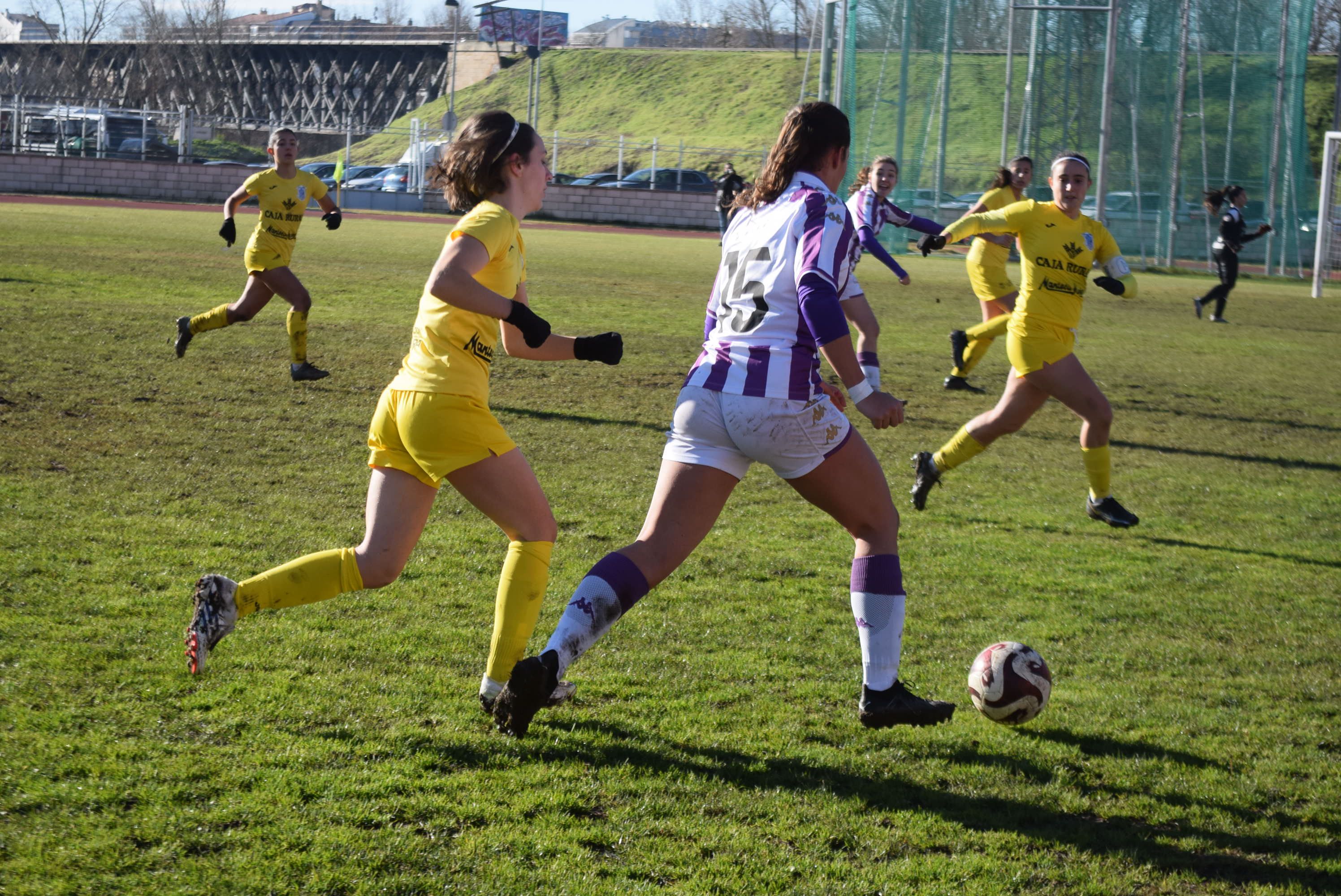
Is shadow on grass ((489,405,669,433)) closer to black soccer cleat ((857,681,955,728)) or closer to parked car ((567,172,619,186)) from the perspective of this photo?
black soccer cleat ((857,681,955,728))

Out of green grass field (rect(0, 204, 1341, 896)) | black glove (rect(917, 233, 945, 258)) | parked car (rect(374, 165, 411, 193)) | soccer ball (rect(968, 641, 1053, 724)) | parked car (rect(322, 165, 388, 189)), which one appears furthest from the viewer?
parked car (rect(322, 165, 388, 189))

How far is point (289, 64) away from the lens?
95375mm

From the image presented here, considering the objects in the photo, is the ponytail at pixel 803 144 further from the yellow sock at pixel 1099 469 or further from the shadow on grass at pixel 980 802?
the yellow sock at pixel 1099 469

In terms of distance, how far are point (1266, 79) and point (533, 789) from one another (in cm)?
3725

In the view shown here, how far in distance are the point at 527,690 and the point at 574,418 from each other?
640 centimetres

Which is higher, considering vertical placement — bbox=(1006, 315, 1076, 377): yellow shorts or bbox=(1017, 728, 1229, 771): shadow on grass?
bbox=(1006, 315, 1076, 377): yellow shorts

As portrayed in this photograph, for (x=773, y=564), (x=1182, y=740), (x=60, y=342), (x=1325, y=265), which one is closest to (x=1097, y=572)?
(x=773, y=564)

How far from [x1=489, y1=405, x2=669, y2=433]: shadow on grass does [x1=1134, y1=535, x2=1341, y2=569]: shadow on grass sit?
3872 millimetres

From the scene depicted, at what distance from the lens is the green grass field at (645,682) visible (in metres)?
3.31

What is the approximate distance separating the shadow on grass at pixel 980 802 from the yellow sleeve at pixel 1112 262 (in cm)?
403

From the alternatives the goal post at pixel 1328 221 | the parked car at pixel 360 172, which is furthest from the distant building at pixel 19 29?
the goal post at pixel 1328 221

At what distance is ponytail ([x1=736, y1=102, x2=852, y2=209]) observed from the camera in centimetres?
400

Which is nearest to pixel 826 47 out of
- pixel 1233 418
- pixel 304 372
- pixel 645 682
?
pixel 1233 418

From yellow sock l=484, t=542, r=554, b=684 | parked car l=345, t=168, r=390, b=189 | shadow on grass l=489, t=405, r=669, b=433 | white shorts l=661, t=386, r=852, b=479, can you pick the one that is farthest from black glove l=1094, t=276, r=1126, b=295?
parked car l=345, t=168, r=390, b=189
